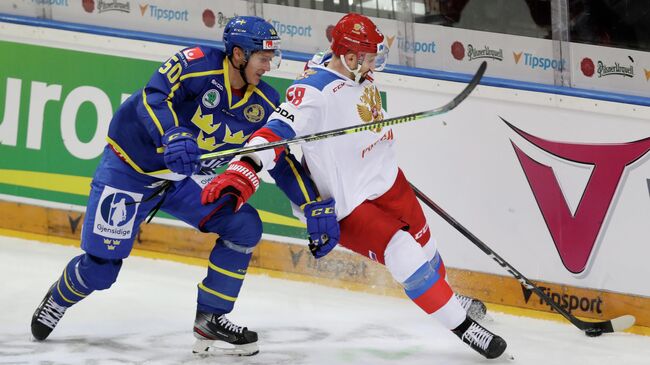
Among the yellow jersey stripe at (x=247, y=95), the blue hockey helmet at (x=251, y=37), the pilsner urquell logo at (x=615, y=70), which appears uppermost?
the blue hockey helmet at (x=251, y=37)

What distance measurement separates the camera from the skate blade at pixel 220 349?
4.23 m

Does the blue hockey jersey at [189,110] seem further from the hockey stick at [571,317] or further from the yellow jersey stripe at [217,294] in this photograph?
the hockey stick at [571,317]

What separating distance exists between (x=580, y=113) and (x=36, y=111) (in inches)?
108

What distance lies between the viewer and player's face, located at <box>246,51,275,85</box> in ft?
13.3

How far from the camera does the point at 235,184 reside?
3842 mm

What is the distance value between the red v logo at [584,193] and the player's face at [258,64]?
137 cm

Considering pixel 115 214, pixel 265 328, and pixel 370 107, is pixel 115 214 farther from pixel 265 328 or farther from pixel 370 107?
pixel 370 107

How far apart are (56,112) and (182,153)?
7.46 ft

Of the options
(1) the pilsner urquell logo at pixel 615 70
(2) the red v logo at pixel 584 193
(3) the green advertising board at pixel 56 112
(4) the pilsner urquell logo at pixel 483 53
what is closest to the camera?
(2) the red v logo at pixel 584 193

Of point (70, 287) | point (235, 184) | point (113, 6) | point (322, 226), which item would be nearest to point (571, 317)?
point (322, 226)

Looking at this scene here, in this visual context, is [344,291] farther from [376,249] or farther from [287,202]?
[376,249]

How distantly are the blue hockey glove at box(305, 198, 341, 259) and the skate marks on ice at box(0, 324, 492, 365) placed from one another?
44cm

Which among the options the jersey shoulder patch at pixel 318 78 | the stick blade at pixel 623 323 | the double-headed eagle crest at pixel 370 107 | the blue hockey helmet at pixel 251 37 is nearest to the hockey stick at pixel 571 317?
the stick blade at pixel 623 323

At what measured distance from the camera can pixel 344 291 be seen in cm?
538
